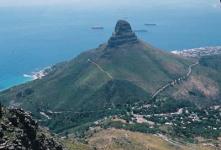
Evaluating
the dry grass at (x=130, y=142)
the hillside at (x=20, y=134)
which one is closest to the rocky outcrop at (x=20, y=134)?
the hillside at (x=20, y=134)

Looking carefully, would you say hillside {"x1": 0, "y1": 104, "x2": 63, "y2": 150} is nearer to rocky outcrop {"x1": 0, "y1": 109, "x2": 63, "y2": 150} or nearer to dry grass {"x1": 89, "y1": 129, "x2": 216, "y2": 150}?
rocky outcrop {"x1": 0, "y1": 109, "x2": 63, "y2": 150}

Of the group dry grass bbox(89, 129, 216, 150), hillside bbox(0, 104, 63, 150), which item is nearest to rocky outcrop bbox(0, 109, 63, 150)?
hillside bbox(0, 104, 63, 150)

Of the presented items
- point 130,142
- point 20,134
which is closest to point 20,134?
point 20,134

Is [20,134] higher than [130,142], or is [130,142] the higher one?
[20,134]

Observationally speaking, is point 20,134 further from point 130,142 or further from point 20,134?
point 130,142

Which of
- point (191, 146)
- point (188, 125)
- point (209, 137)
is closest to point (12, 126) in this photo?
point (191, 146)

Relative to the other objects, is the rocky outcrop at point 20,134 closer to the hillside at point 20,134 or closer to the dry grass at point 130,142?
the hillside at point 20,134

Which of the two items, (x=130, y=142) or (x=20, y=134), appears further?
(x=130, y=142)

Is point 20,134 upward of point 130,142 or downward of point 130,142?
upward
